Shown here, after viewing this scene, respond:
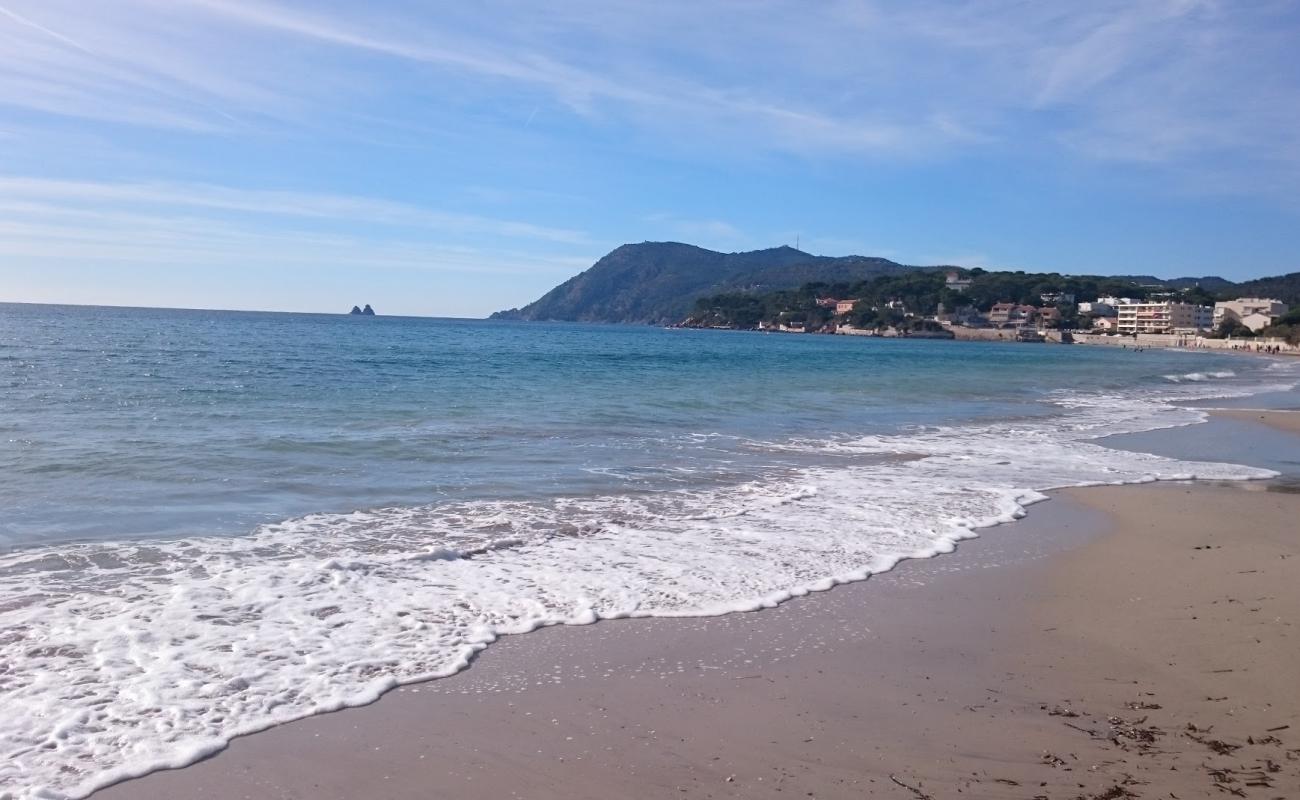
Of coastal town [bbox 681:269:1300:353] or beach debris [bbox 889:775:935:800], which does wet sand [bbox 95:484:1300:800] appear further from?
coastal town [bbox 681:269:1300:353]

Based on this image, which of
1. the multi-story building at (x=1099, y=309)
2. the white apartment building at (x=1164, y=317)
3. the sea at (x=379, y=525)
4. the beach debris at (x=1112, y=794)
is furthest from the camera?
the multi-story building at (x=1099, y=309)

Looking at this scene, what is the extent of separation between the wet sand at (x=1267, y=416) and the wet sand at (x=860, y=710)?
16.4 metres

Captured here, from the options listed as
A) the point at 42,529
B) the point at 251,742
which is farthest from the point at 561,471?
the point at 251,742

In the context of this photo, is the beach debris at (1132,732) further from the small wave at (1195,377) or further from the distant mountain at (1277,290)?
the distant mountain at (1277,290)

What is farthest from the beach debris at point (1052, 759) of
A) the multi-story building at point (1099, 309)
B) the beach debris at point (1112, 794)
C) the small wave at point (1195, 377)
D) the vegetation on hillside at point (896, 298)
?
the multi-story building at point (1099, 309)

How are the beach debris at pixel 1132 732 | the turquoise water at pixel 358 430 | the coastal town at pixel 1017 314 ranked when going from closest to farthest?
the beach debris at pixel 1132 732 → the turquoise water at pixel 358 430 → the coastal town at pixel 1017 314

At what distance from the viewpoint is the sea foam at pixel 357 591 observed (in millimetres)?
4367

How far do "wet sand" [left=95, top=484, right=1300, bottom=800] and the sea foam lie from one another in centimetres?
31

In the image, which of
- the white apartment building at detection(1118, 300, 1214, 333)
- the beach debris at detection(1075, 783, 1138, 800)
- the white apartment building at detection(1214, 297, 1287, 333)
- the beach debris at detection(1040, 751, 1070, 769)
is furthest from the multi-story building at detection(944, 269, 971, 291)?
the beach debris at detection(1075, 783, 1138, 800)

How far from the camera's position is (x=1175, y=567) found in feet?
25.0

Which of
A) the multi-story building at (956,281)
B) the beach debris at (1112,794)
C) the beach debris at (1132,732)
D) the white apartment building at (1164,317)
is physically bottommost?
the beach debris at (1132,732)

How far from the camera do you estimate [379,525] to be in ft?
27.9

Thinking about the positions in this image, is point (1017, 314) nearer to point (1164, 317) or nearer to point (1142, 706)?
point (1164, 317)

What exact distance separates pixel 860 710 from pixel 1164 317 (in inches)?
5660
